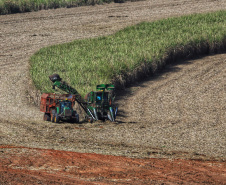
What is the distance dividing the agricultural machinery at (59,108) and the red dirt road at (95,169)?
11.3 ft

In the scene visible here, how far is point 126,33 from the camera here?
26.1 m

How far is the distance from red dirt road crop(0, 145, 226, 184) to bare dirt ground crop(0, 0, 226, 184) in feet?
0.16

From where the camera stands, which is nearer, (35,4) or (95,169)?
(95,169)

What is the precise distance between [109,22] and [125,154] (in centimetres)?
1981

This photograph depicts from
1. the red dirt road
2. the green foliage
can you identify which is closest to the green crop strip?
the red dirt road

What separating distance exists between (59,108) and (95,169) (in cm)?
511

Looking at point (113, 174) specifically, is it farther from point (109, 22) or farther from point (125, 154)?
point (109, 22)

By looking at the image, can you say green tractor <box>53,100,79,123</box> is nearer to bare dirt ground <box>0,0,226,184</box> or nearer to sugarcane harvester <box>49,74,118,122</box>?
bare dirt ground <box>0,0,226,184</box>

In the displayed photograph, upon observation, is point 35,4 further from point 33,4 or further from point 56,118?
point 56,118

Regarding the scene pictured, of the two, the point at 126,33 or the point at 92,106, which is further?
the point at 126,33

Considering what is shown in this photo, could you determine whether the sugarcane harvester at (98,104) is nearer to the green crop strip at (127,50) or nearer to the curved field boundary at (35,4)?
the green crop strip at (127,50)

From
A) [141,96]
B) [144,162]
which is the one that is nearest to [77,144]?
[144,162]

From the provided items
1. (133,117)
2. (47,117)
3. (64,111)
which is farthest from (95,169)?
(133,117)

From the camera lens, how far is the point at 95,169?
31.9ft
